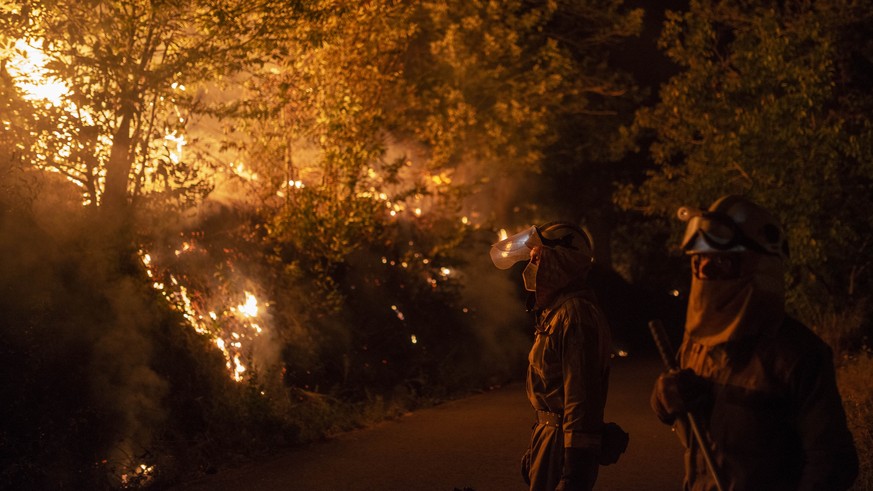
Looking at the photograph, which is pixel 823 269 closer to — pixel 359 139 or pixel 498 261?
pixel 359 139

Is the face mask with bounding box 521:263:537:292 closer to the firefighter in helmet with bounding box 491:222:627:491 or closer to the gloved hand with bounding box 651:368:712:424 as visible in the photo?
the firefighter in helmet with bounding box 491:222:627:491

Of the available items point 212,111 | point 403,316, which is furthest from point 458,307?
point 212,111

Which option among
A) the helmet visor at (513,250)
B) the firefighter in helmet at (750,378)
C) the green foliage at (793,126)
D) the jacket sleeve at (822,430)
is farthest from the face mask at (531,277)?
the green foliage at (793,126)

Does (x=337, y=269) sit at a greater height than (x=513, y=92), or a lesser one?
lesser

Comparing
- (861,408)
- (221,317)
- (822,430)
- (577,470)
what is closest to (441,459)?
(221,317)

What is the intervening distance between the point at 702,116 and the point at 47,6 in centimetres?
1064

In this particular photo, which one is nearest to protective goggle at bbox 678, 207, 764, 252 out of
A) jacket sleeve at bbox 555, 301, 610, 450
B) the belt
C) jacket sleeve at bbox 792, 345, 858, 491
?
jacket sleeve at bbox 792, 345, 858, 491

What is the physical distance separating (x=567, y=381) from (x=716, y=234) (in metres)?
1.24

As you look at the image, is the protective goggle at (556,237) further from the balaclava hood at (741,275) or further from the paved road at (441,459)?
the paved road at (441,459)

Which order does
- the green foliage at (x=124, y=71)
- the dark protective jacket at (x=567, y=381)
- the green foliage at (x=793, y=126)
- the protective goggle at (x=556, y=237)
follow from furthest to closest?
the green foliage at (x=793, y=126) → the green foliage at (x=124, y=71) → the protective goggle at (x=556, y=237) → the dark protective jacket at (x=567, y=381)

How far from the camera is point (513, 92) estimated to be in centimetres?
1923

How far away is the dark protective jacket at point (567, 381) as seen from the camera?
4152 mm

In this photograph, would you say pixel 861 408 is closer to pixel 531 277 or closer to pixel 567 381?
pixel 531 277

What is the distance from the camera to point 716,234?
3254 millimetres
